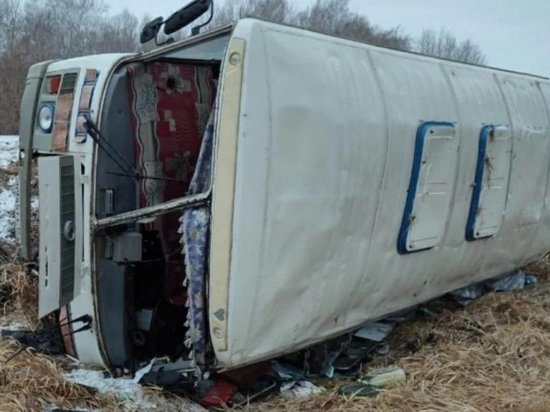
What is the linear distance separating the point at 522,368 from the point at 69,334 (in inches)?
113

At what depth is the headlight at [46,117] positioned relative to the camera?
3.84m

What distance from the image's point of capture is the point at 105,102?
3602 mm

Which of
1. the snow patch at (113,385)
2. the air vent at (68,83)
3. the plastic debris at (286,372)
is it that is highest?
the air vent at (68,83)

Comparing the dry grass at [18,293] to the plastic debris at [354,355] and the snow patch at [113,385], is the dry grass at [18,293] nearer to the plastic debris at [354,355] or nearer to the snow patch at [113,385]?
the snow patch at [113,385]

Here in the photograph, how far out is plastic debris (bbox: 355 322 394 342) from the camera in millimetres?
4719

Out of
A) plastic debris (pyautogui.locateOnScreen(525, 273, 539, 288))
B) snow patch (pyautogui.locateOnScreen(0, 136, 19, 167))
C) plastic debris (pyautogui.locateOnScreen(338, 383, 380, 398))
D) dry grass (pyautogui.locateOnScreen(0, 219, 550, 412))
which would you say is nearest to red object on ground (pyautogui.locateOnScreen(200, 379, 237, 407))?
dry grass (pyautogui.locateOnScreen(0, 219, 550, 412))

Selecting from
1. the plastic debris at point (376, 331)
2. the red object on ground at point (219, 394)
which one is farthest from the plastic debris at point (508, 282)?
the red object on ground at point (219, 394)

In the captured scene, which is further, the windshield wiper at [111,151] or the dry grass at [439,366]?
the windshield wiper at [111,151]

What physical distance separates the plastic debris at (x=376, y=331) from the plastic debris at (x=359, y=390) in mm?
918

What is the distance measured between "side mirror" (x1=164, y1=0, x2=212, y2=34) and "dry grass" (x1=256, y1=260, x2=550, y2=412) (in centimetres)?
233

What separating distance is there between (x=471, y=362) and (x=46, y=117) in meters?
3.07

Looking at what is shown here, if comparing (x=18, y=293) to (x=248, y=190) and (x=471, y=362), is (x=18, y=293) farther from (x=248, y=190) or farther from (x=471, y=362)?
(x=471, y=362)

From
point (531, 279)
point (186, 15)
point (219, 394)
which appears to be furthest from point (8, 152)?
point (531, 279)

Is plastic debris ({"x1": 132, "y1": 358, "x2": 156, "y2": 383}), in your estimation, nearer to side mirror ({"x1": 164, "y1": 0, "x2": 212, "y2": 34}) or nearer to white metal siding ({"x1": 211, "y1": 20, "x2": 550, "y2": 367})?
white metal siding ({"x1": 211, "y1": 20, "x2": 550, "y2": 367})
